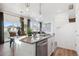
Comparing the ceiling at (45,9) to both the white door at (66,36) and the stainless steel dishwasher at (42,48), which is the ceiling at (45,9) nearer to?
the white door at (66,36)

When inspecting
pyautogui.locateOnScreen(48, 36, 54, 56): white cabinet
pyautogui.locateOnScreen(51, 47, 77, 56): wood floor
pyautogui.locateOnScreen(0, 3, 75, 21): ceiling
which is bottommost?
pyautogui.locateOnScreen(51, 47, 77, 56): wood floor

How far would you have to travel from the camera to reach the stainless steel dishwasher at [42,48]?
156cm

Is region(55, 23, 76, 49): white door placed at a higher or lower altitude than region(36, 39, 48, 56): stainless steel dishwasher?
higher

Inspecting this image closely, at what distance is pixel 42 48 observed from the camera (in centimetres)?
157

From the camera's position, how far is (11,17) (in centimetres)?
145

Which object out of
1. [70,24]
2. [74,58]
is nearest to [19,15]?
[70,24]

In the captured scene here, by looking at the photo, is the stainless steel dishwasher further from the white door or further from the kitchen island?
the white door

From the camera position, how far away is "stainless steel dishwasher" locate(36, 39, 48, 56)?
5.13ft

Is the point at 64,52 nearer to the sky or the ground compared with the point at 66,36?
nearer to the ground

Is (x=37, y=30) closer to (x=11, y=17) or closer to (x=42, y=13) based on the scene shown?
(x=42, y=13)

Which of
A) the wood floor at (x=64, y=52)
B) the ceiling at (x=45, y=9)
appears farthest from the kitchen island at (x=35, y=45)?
the ceiling at (x=45, y=9)

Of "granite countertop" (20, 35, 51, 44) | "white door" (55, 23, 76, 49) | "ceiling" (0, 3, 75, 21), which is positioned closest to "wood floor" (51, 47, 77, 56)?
"white door" (55, 23, 76, 49)

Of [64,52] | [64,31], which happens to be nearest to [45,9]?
[64,31]

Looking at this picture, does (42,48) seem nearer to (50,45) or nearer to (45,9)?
(50,45)
